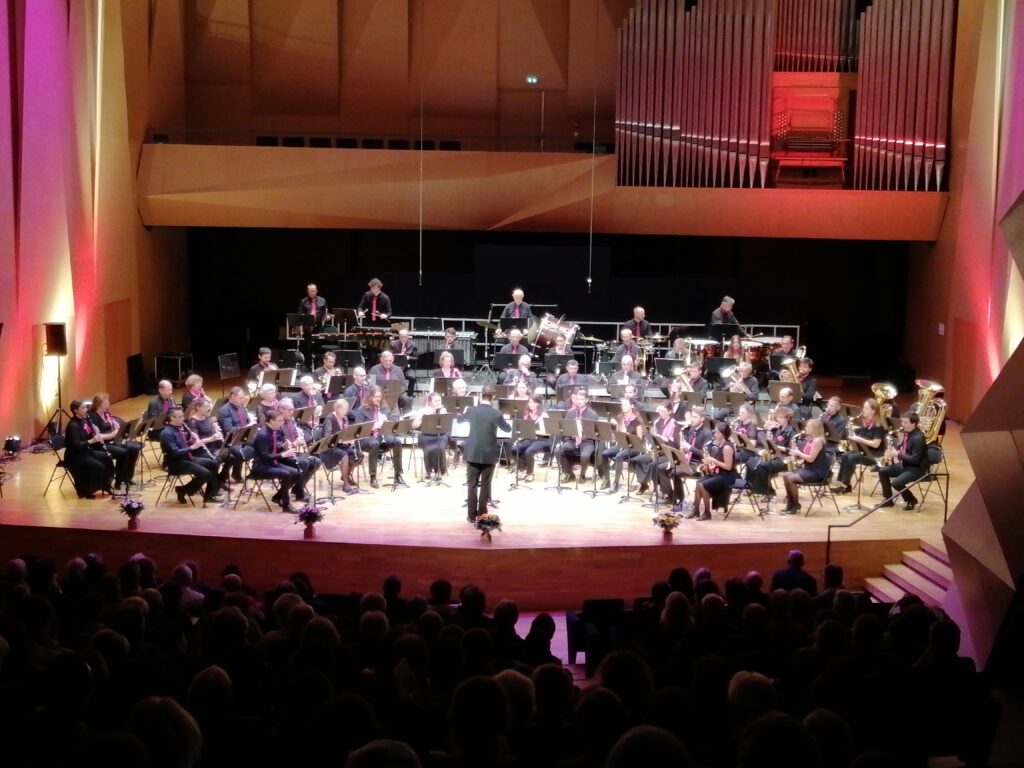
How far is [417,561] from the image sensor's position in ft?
32.9

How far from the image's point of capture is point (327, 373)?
13.5m

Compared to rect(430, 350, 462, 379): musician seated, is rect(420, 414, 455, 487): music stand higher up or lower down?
lower down

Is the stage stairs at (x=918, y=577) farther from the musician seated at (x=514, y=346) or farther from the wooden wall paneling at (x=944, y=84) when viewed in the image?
the wooden wall paneling at (x=944, y=84)

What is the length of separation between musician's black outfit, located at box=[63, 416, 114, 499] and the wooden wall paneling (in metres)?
12.0

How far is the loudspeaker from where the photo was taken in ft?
46.3

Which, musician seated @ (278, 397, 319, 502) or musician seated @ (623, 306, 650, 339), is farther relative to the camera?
musician seated @ (623, 306, 650, 339)

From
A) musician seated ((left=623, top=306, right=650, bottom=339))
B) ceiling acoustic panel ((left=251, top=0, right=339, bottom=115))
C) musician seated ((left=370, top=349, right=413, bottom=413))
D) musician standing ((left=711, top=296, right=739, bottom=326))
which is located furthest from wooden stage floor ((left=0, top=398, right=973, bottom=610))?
ceiling acoustic panel ((left=251, top=0, right=339, bottom=115))

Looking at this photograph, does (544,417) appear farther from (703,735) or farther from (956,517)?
(703,735)

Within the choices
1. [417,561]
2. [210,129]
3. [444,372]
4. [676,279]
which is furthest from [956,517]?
[210,129]

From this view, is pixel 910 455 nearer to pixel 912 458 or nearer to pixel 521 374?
pixel 912 458

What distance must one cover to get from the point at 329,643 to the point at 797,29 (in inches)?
569

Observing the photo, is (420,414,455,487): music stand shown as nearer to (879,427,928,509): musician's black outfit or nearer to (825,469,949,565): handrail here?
(825,469,949,565): handrail

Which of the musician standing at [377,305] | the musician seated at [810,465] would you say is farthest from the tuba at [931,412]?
the musician standing at [377,305]

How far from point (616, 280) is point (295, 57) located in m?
Answer: 6.35
